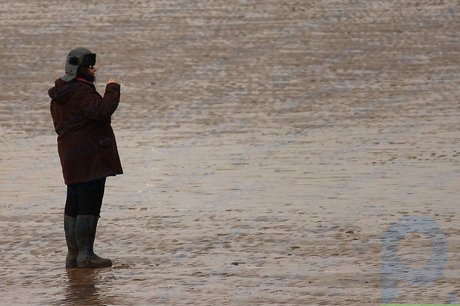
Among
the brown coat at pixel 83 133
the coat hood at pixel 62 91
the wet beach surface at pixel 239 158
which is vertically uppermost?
the coat hood at pixel 62 91

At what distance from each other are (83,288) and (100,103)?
1.23m

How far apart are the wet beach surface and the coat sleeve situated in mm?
972

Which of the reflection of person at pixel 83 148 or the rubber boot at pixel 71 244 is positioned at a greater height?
the reflection of person at pixel 83 148

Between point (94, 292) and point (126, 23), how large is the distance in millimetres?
15747

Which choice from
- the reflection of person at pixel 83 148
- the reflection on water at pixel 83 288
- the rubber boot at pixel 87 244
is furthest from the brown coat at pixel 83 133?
the reflection on water at pixel 83 288

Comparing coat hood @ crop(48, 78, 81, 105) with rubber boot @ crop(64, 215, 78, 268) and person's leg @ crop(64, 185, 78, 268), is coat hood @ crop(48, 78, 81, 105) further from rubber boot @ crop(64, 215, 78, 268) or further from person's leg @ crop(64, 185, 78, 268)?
rubber boot @ crop(64, 215, 78, 268)

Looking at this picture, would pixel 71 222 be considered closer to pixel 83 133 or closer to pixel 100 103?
pixel 83 133

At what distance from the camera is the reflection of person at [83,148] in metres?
9.12

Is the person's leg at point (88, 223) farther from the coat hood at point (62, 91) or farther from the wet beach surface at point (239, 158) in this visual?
the coat hood at point (62, 91)

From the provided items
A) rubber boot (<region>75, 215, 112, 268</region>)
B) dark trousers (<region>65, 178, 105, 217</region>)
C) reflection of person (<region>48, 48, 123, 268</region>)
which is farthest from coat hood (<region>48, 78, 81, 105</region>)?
rubber boot (<region>75, 215, 112, 268</region>)

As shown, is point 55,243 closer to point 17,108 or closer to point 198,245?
point 198,245

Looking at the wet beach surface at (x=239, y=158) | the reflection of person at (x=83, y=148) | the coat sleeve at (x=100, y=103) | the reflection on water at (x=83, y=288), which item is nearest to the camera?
the reflection on water at (x=83, y=288)

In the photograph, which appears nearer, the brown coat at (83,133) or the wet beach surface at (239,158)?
the wet beach surface at (239,158)

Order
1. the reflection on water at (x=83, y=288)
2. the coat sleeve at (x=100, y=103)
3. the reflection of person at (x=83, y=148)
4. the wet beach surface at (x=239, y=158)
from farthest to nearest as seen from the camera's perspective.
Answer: the reflection of person at (x=83, y=148) → the coat sleeve at (x=100, y=103) → the wet beach surface at (x=239, y=158) → the reflection on water at (x=83, y=288)
